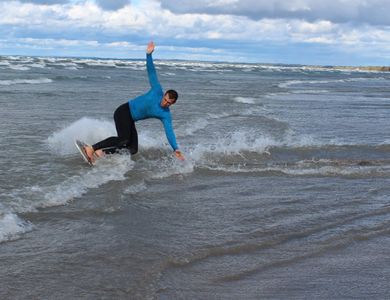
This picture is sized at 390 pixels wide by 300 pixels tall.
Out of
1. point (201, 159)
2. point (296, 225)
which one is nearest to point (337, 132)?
point (201, 159)

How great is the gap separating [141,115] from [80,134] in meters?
2.51

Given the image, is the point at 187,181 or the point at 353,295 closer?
the point at 353,295

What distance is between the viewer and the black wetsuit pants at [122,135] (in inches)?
332

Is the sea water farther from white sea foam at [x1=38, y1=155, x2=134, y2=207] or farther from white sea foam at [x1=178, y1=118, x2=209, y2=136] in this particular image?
white sea foam at [x1=178, y1=118, x2=209, y2=136]

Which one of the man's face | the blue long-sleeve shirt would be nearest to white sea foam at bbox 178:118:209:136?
the blue long-sleeve shirt

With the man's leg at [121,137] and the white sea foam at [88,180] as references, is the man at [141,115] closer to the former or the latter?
the man's leg at [121,137]

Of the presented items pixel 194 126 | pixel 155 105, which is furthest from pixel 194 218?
pixel 194 126

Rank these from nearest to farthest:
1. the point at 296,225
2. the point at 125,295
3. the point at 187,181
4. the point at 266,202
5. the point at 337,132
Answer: the point at 125,295 → the point at 296,225 → the point at 266,202 → the point at 187,181 → the point at 337,132

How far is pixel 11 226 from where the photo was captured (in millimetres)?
5176

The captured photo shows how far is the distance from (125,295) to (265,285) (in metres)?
1.12

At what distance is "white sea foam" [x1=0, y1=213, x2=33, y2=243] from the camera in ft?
16.4

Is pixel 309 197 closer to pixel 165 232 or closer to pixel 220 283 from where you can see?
pixel 165 232

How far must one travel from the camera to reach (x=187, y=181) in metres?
7.88

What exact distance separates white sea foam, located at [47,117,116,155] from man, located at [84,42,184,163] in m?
1.30
